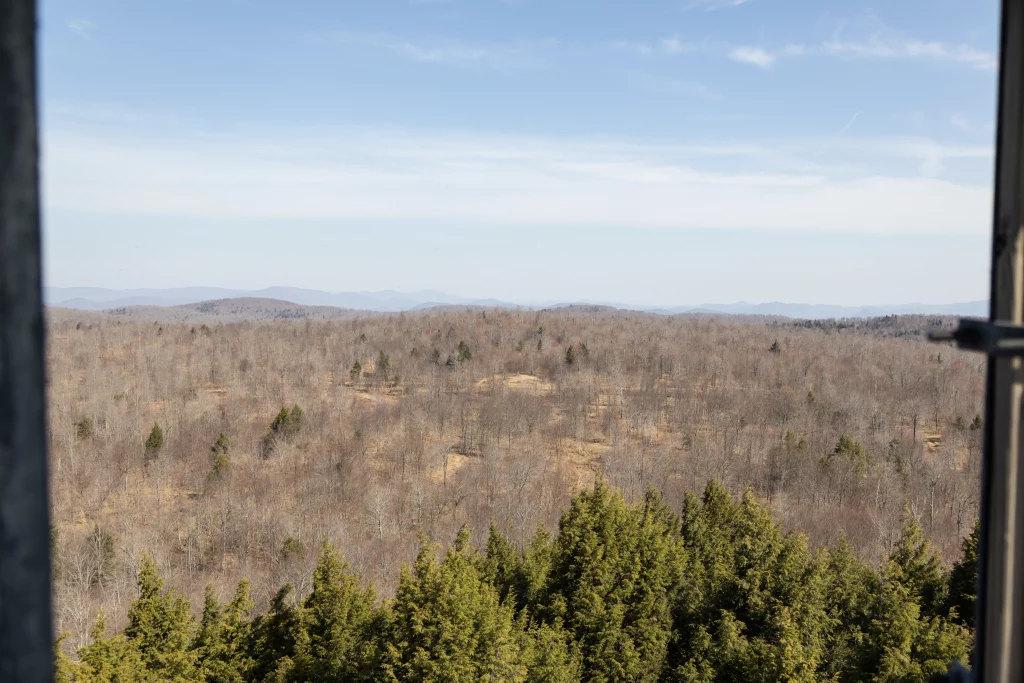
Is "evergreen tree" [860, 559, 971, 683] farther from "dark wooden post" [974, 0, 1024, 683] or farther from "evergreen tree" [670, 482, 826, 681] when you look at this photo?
"dark wooden post" [974, 0, 1024, 683]

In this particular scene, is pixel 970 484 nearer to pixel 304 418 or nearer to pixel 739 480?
pixel 739 480

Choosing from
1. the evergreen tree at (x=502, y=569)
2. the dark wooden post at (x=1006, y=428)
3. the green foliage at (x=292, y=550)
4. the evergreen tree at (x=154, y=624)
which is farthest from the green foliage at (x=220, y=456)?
the dark wooden post at (x=1006, y=428)

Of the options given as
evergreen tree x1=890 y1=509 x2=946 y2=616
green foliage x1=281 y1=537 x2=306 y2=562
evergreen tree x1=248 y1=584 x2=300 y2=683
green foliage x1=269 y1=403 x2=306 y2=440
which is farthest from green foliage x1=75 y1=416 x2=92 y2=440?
evergreen tree x1=890 y1=509 x2=946 y2=616

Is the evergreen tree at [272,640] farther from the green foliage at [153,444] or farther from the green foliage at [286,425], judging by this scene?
the green foliage at [286,425]

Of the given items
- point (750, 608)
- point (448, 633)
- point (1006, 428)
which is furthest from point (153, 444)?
point (1006, 428)

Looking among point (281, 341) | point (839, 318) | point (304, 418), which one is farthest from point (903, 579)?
point (839, 318)
